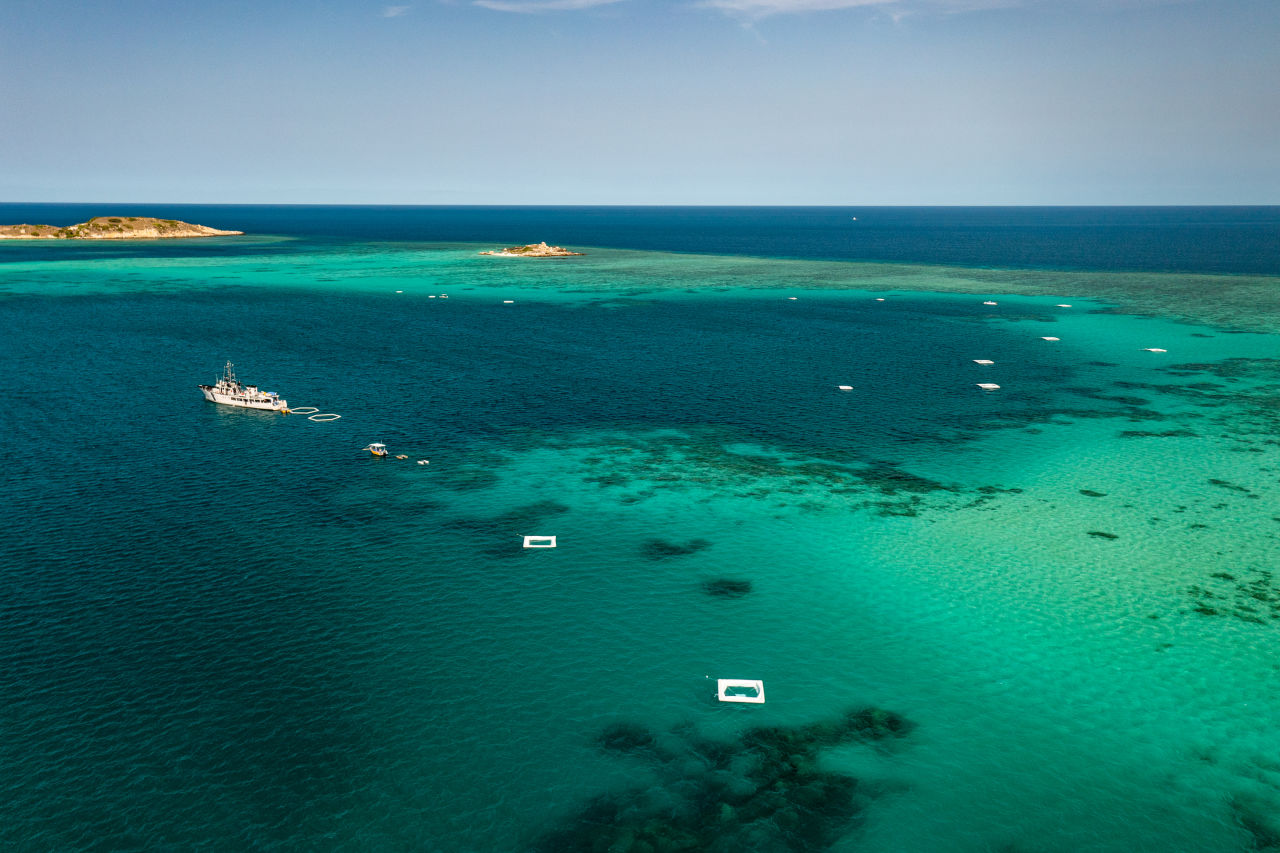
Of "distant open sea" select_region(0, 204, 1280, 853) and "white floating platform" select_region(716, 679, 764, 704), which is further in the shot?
"white floating platform" select_region(716, 679, 764, 704)

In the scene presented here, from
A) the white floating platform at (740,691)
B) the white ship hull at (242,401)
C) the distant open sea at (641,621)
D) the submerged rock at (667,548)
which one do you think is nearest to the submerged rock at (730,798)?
the distant open sea at (641,621)

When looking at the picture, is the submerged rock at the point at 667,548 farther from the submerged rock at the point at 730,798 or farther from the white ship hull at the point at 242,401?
the white ship hull at the point at 242,401

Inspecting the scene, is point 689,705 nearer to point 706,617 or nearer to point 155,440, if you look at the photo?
point 706,617

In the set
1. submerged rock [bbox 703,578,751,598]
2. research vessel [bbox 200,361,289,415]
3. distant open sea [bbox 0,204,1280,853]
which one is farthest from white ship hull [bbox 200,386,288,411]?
submerged rock [bbox 703,578,751,598]

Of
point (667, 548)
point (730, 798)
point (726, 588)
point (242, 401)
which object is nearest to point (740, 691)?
point (730, 798)

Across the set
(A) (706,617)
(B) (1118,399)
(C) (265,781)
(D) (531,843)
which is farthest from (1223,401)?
(C) (265,781)

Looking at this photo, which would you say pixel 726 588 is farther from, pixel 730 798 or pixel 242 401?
pixel 242 401

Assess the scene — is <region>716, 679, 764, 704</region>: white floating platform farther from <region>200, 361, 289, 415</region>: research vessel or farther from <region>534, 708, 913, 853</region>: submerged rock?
<region>200, 361, 289, 415</region>: research vessel
